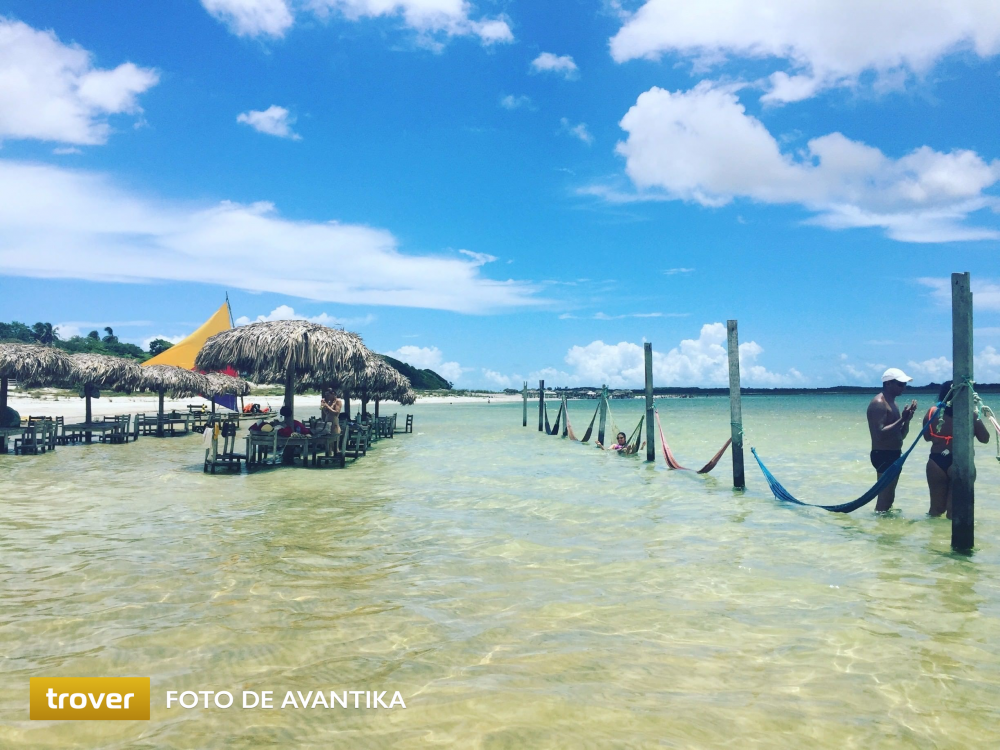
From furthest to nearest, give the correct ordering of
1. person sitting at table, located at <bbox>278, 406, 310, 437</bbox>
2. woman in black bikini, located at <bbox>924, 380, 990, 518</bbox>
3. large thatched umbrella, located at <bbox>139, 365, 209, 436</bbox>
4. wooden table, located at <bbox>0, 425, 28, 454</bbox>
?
large thatched umbrella, located at <bbox>139, 365, 209, 436</bbox>, wooden table, located at <bbox>0, 425, 28, 454</bbox>, person sitting at table, located at <bbox>278, 406, 310, 437</bbox>, woman in black bikini, located at <bbox>924, 380, 990, 518</bbox>

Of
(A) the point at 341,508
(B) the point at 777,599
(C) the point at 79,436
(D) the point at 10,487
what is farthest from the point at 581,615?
(C) the point at 79,436

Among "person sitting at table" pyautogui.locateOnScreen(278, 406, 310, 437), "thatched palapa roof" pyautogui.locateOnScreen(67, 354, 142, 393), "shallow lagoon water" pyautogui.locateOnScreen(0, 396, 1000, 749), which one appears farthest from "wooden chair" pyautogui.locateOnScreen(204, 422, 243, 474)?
"thatched palapa roof" pyautogui.locateOnScreen(67, 354, 142, 393)

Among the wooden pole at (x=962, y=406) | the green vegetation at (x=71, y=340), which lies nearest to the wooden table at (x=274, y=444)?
the wooden pole at (x=962, y=406)

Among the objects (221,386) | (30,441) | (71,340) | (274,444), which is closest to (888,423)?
(274,444)

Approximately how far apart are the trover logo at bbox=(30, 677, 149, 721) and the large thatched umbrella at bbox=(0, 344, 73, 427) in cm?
1562

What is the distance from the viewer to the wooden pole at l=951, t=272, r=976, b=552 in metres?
6.39

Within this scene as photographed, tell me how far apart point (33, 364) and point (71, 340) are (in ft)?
185

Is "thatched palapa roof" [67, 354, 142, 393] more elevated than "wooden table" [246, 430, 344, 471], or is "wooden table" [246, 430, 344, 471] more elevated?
"thatched palapa roof" [67, 354, 142, 393]

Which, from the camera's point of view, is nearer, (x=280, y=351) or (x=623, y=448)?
(x=280, y=351)

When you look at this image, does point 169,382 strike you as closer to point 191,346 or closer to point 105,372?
point 105,372

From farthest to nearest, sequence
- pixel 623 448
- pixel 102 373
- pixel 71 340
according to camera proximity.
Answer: pixel 71 340 → pixel 102 373 → pixel 623 448

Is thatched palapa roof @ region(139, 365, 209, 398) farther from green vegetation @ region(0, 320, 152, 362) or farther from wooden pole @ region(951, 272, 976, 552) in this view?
green vegetation @ region(0, 320, 152, 362)

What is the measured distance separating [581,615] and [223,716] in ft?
8.18

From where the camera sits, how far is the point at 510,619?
4.68 m
